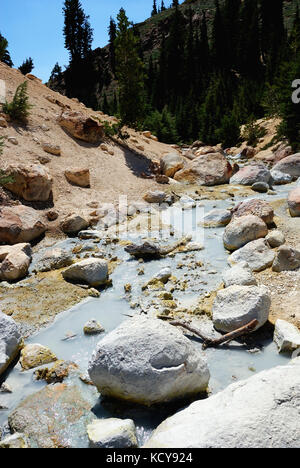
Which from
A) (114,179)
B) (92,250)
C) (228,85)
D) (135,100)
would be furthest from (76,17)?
(92,250)

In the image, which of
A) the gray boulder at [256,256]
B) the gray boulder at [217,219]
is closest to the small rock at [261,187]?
the gray boulder at [217,219]

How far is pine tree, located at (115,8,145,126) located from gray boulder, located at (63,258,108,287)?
12412 mm

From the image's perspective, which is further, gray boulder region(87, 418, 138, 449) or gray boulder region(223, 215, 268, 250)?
gray boulder region(223, 215, 268, 250)

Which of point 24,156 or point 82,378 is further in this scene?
point 24,156

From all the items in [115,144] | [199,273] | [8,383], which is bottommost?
[8,383]

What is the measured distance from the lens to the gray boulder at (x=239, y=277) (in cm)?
597

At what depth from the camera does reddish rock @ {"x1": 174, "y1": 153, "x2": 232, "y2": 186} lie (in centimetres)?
1416

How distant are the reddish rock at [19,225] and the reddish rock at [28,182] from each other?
97 cm

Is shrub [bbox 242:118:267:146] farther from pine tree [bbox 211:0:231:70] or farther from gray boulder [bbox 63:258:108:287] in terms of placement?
pine tree [bbox 211:0:231:70]

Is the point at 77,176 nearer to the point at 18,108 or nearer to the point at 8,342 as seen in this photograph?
the point at 18,108

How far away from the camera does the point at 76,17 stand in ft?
154

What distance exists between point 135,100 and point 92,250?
37.1ft

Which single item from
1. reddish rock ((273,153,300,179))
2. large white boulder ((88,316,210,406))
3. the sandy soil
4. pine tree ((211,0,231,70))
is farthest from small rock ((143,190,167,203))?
pine tree ((211,0,231,70))

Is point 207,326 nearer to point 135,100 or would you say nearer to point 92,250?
point 92,250
